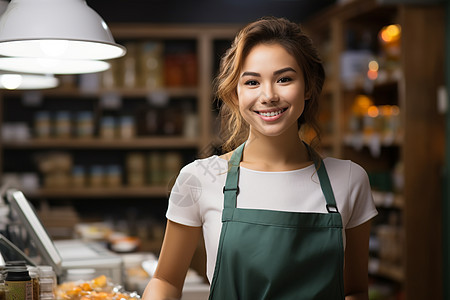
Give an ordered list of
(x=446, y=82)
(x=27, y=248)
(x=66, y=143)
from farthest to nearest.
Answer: (x=66, y=143) → (x=446, y=82) → (x=27, y=248)

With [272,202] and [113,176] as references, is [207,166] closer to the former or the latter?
[272,202]

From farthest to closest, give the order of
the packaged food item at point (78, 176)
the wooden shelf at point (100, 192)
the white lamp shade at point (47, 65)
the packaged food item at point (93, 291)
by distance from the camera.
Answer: the packaged food item at point (78, 176) → the wooden shelf at point (100, 192) → the white lamp shade at point (47, 65) → the packaged food item at point (93, 291)

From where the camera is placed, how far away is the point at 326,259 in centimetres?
160

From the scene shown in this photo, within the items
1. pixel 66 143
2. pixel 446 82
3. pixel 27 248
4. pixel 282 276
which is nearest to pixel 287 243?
pixel 282 276

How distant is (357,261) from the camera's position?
5.54 feet

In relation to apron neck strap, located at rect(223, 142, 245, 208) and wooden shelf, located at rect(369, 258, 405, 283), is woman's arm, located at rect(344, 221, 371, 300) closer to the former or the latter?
apron neck strap, located at rect(223, 142, 245, 208)

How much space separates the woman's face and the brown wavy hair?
0.03 metres

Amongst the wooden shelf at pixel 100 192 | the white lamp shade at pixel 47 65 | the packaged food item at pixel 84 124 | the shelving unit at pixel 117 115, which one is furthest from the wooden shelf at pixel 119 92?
the white lamp shade at pixel 47 65

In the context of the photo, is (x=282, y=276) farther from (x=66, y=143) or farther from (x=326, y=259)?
(x=66, y=143)

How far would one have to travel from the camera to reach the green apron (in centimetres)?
158

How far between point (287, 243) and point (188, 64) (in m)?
4.45

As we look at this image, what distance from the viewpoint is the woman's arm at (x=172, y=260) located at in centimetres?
167

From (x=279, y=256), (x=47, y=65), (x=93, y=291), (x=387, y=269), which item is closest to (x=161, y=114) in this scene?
(x=387, y=269)

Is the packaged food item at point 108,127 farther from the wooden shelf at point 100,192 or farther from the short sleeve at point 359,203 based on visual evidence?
the short sleeve at point 359,203
